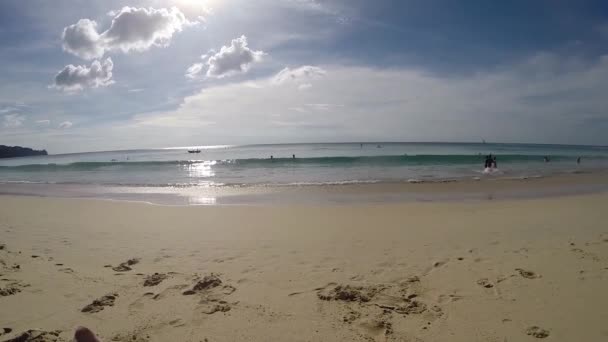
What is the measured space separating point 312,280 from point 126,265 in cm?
296

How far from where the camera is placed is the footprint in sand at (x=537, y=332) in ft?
10.2

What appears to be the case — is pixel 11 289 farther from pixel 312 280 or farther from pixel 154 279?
pixel 312 280

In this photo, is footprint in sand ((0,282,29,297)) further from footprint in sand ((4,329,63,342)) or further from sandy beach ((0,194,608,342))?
footprint in sand ((4,329,63,342))

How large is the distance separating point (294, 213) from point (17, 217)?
8.35 meters

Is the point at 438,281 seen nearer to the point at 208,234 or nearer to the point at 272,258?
the point at 272,258

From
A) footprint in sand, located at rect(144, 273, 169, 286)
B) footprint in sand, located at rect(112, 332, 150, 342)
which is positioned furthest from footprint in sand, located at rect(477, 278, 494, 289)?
footprint in sand, located at rect(144, 273, 169, 286)

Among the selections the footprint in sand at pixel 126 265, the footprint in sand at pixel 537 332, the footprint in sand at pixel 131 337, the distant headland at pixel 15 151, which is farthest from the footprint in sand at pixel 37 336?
the distant headland at pixel 15 151

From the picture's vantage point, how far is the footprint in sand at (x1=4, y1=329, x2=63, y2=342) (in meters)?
3.10

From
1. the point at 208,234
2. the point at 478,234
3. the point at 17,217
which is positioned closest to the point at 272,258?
the point at 208,234

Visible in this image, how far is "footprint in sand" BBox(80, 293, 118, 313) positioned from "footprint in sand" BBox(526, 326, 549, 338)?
444 centimetres

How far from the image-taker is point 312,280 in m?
4.50

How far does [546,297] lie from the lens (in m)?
3.82

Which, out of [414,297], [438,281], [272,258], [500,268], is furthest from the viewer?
[272,258]

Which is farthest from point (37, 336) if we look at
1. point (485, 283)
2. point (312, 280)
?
point (485, 283)
